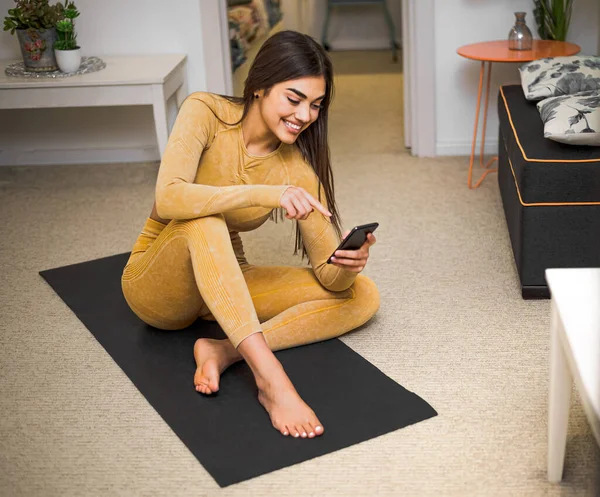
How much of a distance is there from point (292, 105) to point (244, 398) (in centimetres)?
68

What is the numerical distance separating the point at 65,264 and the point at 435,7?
74.2 inches

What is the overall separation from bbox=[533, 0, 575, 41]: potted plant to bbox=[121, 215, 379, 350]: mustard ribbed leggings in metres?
1.70

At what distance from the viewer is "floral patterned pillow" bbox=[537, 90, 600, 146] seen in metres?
2.34

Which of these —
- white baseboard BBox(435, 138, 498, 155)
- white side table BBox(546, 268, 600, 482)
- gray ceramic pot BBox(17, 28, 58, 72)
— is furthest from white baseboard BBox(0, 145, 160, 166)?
white side table BBox(546, 268, 600, 482)

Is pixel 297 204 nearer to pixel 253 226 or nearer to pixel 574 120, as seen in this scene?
pixel 253 226

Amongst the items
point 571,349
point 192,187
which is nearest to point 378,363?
point 192,187

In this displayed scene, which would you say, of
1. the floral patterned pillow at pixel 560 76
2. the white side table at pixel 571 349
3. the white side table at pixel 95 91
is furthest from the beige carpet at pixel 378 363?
the floral patterned pillow at pixel 560 76

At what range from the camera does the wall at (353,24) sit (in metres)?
6.30

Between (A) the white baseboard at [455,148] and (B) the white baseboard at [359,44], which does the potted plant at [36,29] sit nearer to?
(A) the white baseboard at [455,148]

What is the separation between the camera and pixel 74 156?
4.02 m

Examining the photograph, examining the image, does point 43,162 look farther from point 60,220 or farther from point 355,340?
point 355,340

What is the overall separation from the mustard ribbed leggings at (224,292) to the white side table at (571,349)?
66 cm

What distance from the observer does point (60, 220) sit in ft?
10.8

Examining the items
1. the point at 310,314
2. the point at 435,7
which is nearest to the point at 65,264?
the point at 310,314
